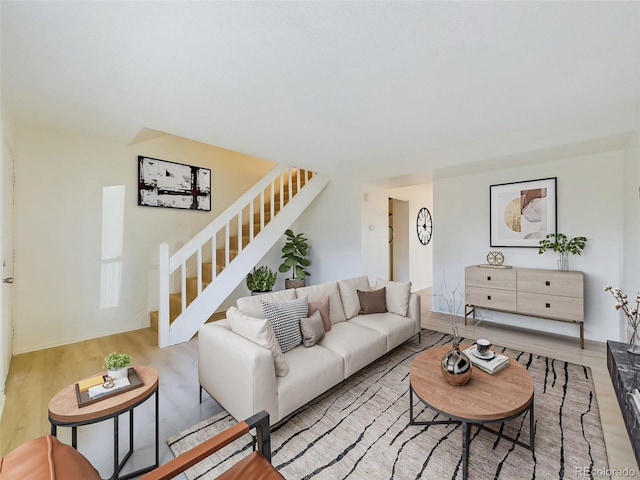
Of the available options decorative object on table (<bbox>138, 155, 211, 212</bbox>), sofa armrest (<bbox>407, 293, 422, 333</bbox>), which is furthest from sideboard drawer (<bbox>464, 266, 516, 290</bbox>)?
decorative object on table (<bbox>138, 155, 211, 212</bbox>)

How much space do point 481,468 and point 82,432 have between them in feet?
8.16

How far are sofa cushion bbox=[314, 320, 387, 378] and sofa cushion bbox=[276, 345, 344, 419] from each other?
0.08 meters

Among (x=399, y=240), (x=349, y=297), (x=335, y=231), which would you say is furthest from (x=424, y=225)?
(x=349, y=297)

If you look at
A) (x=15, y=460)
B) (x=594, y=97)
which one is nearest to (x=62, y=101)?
(x=15, y=460)

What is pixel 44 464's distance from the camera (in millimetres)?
765

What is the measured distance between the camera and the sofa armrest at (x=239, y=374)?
169 cm

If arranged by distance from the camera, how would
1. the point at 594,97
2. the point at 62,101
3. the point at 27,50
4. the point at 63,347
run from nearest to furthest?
the point at 27,50, the point at 594,97, the point at 62,101, the point at 63,347

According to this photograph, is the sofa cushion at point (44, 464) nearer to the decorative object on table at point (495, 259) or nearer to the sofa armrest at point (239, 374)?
the sofa armrest at point (239, 374)

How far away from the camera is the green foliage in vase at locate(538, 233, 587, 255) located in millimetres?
3383

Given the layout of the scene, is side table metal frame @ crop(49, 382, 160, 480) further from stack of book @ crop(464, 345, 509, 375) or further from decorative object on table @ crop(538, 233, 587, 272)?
decorative object on table @ crop(538, 233, 587, 272)

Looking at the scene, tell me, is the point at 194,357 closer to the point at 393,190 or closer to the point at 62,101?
the point at 62,101

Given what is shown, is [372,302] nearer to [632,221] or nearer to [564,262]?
[564,262]

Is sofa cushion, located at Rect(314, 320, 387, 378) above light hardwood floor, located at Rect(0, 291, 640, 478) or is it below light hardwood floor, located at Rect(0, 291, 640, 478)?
above

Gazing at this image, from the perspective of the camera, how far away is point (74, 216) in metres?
3.42
